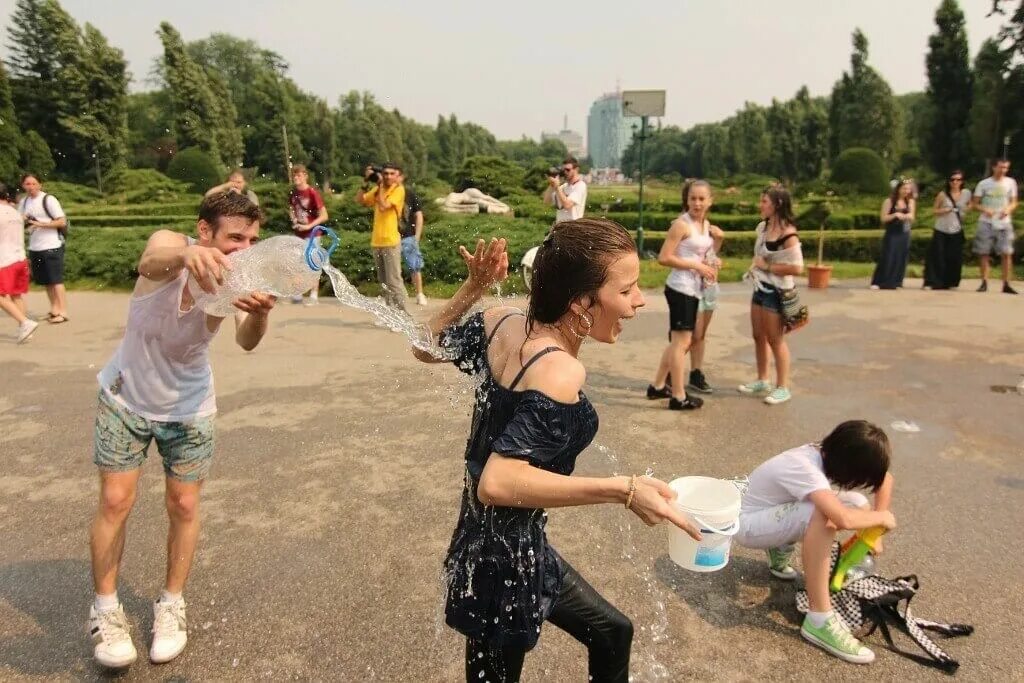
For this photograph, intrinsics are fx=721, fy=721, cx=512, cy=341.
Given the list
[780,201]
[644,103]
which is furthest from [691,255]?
[644,103]

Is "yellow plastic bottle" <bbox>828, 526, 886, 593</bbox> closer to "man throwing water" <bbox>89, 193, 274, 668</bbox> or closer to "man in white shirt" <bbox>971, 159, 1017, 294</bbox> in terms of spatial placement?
"man throwing water" <bbox>89, 193, 274, 668</bbox>

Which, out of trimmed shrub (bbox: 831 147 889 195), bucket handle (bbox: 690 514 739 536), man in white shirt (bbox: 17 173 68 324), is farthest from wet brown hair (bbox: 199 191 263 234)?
trimmed shrub (bbox: 831 147 889 195)

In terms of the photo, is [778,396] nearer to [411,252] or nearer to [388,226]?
[388,226]

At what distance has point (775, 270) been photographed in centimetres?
593

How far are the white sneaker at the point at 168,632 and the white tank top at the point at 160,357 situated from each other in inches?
33.1

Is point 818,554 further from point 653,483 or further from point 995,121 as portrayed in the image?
point 995,121

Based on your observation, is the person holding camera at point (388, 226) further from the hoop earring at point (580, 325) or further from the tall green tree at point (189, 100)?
the tall green tree at point (189, 100)

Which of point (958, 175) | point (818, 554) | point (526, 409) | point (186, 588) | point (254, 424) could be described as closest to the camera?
point (526, 409)

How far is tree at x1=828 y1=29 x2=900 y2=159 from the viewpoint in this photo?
156 feet

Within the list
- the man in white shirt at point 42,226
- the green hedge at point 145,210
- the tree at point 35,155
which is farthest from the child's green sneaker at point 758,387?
the tree at point 35,155

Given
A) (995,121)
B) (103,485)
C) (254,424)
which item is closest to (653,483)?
(103,485)

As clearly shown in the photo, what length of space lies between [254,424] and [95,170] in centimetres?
4724

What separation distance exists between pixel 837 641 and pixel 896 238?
34.5 ft

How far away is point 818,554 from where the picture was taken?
122 inches
